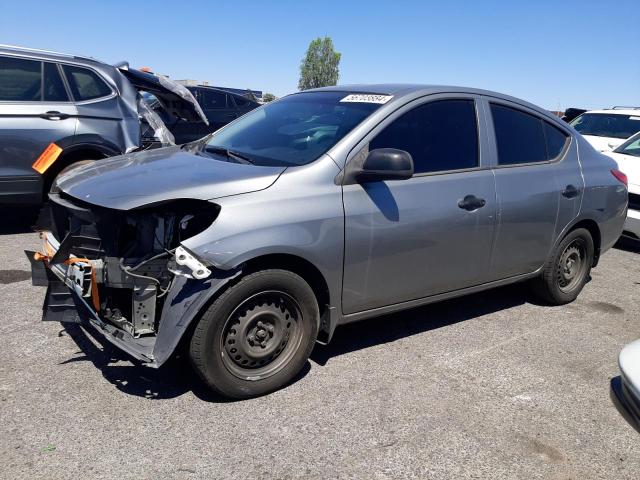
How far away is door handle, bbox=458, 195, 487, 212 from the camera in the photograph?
3.89 meters

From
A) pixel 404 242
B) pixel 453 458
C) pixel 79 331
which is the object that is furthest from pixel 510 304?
pixel 79 331

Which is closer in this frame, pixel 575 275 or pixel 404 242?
Answer: pixel 404 242

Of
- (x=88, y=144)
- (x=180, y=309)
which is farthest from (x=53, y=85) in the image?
(x=180, y=309)

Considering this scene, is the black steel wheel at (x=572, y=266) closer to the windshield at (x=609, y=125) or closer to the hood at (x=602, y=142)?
the hood at (x=602, y=142)

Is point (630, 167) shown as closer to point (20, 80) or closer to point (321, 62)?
point (20, 80)

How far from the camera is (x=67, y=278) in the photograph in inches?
125

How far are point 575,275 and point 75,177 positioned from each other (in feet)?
13.7

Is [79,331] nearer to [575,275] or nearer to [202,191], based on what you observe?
[202,191]

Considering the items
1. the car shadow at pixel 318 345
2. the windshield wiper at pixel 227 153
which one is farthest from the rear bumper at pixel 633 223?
the windshield wiper at pixel 227 153

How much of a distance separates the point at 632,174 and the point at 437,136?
16.2ft

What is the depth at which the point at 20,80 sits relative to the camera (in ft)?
19.8

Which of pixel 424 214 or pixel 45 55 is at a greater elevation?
pixel 45 55

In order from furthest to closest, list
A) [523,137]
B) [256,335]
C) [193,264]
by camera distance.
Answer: [523,137], [256,335], [193,264]

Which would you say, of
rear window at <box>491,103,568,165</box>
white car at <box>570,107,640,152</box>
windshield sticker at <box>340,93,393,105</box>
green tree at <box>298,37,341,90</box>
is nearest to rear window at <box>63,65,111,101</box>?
windshield sticker at <box>340,93,393,105</box>
